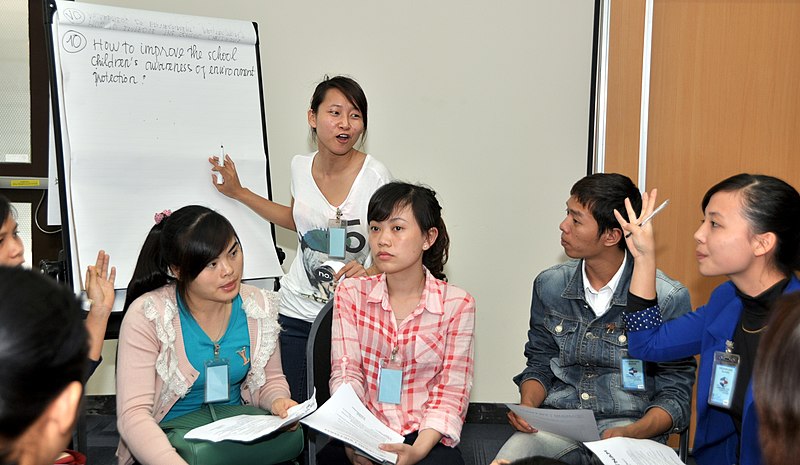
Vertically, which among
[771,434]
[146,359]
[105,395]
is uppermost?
[771,434]

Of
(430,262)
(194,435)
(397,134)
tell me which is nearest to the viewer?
(194,435)

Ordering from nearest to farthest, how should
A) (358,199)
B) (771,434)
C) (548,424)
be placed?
(771,434)
(548,424)
(358,199)

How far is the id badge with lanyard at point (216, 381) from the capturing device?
218 cm

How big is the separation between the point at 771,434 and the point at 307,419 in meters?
1.17

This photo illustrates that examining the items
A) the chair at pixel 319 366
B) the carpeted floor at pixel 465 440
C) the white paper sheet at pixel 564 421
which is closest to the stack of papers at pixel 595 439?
the white paper sheet at pixel 564 421

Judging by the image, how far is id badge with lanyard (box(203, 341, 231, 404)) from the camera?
7.14 feet

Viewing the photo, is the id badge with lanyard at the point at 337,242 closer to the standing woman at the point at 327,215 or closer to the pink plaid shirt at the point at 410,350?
the standing woman at the point at 327,215

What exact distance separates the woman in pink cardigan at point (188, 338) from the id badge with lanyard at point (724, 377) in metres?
1.20

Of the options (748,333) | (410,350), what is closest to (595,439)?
(748,333)

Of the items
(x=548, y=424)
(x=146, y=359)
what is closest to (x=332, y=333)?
(x=146, y=359)

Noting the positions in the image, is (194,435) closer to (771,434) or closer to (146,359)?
(146,359)

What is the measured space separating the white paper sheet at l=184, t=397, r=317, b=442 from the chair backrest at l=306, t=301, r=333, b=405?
0.13 metres

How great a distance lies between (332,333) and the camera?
7.60 ft

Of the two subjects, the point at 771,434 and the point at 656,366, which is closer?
the point at 771,434
